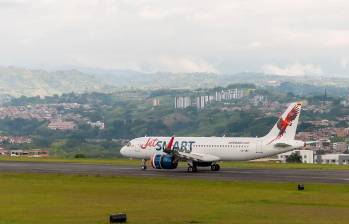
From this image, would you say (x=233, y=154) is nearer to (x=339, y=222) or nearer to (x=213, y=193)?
(x=213, y=193)

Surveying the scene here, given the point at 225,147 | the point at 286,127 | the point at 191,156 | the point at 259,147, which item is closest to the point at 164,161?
the point at 191,156

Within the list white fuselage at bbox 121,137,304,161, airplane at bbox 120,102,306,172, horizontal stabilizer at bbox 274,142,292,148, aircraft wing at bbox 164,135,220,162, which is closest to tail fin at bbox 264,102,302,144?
airplane at bbox 120,102,306,172

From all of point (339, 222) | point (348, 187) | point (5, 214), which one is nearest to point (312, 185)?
point (348, 187)

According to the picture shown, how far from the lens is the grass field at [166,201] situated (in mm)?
47341

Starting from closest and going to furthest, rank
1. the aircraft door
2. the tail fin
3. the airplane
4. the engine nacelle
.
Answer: the engine nacelle, the airplane, the tail fin, the aircraft door

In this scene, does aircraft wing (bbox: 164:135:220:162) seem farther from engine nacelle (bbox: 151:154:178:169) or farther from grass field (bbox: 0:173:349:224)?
grass field (bbox: 0:173:349:224)

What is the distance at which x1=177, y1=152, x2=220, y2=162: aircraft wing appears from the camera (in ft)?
338

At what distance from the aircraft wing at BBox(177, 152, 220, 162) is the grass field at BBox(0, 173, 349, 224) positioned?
20199 mm

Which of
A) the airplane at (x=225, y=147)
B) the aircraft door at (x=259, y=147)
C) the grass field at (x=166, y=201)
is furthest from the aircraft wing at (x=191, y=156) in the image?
the grass field at (x=166, y=201)

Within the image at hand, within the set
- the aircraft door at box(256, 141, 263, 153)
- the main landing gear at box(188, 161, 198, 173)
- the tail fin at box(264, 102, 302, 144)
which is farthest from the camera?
the aircraft door at box(256, 141, 263, 153)

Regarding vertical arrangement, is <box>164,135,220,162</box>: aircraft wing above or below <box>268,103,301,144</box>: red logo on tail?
below

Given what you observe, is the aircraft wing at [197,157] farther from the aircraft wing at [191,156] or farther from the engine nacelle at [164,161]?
the engine nacelle at [164,161]

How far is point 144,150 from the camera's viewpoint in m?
114

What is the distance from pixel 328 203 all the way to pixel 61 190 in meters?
23.2
